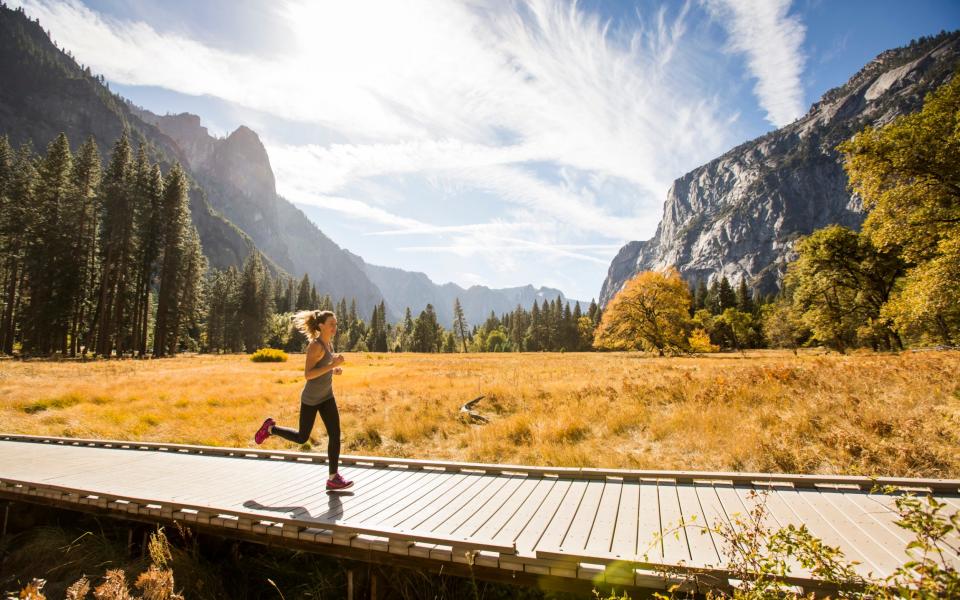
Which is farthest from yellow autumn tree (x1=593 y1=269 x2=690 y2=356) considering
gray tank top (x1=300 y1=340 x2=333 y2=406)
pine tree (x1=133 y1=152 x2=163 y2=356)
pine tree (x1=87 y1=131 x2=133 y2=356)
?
pine tree (x1=133 y1=152 x2=163 y2=356)

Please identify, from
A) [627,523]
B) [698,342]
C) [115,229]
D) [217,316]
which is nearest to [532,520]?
[627,523]

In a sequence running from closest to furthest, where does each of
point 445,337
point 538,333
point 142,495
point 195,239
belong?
point 142,495
point 195,239
point 538,333
point 445,337

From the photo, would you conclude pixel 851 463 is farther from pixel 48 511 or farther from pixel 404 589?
pixel 48 511

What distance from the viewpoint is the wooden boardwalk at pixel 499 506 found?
157 inches

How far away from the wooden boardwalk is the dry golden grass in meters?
1.48

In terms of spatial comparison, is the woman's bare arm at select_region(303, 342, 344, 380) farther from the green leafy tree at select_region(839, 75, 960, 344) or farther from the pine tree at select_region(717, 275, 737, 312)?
the pine tree at select_region(717, 275, 737, 312)

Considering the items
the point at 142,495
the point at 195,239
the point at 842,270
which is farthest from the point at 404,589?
the point at 195,239

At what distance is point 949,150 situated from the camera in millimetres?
14055

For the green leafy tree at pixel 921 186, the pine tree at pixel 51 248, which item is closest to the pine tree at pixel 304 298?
the pine tree at pixel 51 248

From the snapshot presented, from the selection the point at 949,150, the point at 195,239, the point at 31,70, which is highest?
the point at 31,70

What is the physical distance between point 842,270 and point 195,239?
71258mm

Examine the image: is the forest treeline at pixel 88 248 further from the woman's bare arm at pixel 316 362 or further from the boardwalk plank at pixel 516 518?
the boardwalk plank at pixel 516 518

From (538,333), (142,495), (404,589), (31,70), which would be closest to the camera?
(404,589)

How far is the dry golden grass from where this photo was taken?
296 inches
